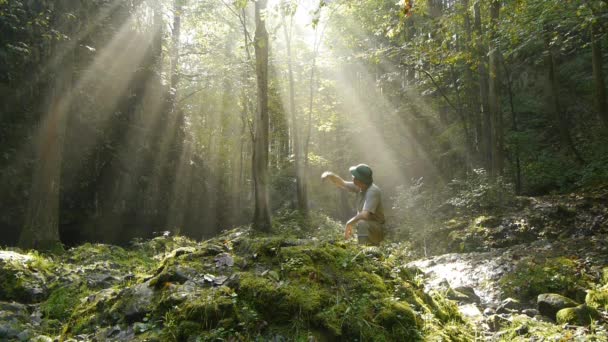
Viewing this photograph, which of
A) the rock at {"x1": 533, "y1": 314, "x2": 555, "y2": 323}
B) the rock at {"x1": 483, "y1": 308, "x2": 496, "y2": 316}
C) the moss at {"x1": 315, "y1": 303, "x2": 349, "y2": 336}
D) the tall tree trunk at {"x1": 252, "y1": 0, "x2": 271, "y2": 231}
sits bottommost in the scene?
the rock at {"x1": 533, "y1": 314, "x2": 555, "y2": 323}

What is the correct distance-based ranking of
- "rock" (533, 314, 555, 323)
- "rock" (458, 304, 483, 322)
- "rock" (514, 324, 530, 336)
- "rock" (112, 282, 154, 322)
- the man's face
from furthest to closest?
the man's face
"rock" (533, 314, 555, 323)
"rock" (458, 304, 483, 322)
"rock" (514, 324, 530, 336)
"rock" (112, 282, 154, 322)

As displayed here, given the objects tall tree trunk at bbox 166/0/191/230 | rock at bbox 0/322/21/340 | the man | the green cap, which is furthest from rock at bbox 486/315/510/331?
tall tree trunk at bbox 166/0/191/230

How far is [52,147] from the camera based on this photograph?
11305 mm

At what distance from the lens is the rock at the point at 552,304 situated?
420 cm

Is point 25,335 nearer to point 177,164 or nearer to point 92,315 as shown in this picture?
point 92,315

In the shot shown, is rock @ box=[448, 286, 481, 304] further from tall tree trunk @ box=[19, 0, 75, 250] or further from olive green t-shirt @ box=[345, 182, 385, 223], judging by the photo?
tall tree trunk @ box=[19, 0, 75, 250]

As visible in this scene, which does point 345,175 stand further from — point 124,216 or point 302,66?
point 124,216

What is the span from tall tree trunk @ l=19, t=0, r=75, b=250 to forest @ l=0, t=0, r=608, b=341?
5cm

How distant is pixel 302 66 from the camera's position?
75.8 feet

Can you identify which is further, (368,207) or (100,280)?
(100,280)

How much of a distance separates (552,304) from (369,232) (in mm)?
2323

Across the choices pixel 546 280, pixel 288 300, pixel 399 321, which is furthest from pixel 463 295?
pixel 288 300

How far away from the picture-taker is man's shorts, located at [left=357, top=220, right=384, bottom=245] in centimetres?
564

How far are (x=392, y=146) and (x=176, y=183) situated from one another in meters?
15.0
